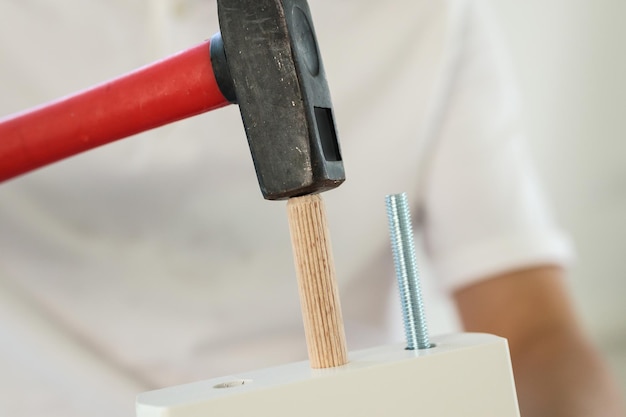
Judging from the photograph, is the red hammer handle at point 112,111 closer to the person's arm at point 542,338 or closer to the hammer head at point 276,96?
the hammer head at point 276,96

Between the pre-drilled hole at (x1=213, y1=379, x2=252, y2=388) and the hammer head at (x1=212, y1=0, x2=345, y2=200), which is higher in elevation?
the hammer head at (x1=212, y1=0, x2=345, y2=200)

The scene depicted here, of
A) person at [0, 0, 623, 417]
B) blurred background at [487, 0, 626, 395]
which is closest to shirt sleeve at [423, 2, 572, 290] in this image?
person at [0, 0, 623, 417]

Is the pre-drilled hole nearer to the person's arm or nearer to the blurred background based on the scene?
the person's arm

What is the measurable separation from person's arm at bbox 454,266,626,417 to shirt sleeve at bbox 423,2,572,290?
0.02m

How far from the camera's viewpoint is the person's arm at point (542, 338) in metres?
0.53

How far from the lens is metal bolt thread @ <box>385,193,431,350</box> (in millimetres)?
334

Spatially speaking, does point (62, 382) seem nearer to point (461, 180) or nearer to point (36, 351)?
point (36, 351)

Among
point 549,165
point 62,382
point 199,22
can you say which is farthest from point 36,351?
point 549,165

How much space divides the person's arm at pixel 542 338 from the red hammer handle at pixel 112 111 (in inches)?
A: 13.7

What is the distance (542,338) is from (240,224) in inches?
11.1

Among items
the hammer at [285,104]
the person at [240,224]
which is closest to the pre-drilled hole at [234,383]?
the hammer at [285,104]

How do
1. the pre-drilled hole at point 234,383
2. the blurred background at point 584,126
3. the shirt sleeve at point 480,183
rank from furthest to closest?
the blurred background at point 584,126 → the shirt sleeve at point 480,183 → the pre-drilled hole at point 234,383

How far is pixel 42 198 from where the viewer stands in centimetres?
57

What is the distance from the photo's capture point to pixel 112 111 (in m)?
0.36
